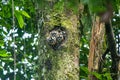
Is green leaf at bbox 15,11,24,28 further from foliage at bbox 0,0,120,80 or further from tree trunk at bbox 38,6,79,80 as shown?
tree trunk at bbox 38,6,79,80

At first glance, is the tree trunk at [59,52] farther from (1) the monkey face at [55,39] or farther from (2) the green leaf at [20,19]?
(2) the green leaf at [20,19]

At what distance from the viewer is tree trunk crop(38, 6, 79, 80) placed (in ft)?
6.93

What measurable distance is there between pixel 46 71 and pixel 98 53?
82 centimetres

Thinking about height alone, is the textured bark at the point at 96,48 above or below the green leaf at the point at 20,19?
below

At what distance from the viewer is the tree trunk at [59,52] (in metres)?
2.11

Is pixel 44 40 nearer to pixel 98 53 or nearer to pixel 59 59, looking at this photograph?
pixel 59 59

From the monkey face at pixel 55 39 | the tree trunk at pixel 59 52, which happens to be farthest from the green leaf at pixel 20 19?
the monkey face at pixel 55 39

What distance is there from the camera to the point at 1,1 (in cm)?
412

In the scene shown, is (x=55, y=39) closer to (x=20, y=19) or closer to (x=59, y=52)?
(x=59, y=52)

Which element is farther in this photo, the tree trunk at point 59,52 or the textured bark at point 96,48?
the textured bark at point 96,48

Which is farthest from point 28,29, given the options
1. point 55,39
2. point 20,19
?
point 55,39

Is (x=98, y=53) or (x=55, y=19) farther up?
(x=55, y=19)

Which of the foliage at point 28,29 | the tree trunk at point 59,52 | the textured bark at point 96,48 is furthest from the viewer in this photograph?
the textured bark at point 96,48

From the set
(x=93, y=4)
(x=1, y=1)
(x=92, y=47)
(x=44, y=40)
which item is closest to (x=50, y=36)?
(x=44, y=40)
